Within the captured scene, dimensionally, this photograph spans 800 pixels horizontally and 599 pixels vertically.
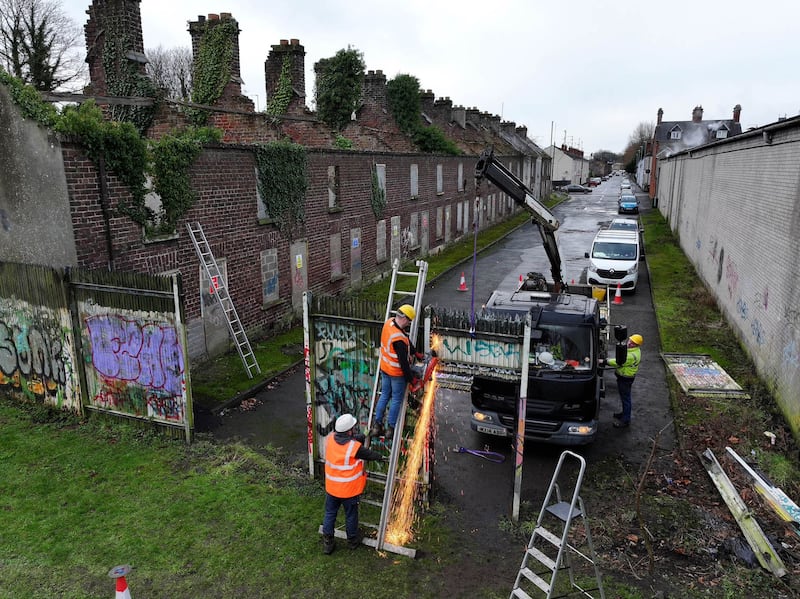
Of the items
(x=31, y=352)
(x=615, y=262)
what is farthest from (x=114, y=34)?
(x=615, y=262)

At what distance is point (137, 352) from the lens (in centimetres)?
969

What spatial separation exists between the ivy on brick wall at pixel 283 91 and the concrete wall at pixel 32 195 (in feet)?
41.3

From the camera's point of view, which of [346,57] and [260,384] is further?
[346,57]

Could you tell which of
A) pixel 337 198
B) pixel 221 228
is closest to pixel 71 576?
pixel 221 228

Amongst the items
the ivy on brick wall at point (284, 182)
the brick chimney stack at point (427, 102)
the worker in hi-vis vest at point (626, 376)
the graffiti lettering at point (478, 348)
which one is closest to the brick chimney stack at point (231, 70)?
the ivy on brick wall at point (284, 182)

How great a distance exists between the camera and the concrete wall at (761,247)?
1045 cm

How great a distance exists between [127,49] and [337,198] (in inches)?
311

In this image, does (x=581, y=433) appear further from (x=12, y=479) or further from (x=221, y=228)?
(x=221, y=228)

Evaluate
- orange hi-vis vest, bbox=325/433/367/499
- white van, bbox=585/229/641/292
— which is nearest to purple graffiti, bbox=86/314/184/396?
orange hi-vis vest, bbox=325/433/367/499

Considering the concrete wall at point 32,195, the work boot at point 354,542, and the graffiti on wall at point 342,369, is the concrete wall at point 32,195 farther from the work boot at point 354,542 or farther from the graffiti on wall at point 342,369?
the work boot at point 354,542

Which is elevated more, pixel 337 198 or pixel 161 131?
pixel 161 131

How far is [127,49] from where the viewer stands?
13828 mm

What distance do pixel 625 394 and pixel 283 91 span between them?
1759cm

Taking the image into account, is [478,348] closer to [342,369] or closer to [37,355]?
[342,369]
